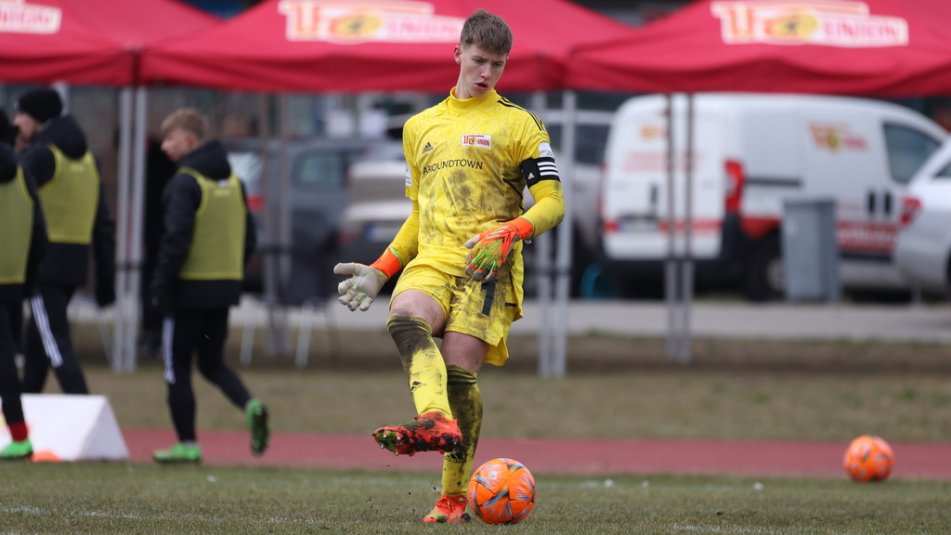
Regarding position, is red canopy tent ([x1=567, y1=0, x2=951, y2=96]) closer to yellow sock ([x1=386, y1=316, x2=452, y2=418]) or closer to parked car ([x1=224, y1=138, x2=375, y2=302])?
parked car ([x1=224, y1=138, x2=375, y2=302])

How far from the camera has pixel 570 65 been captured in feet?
47.6

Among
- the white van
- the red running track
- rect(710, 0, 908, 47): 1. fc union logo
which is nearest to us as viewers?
the red running track

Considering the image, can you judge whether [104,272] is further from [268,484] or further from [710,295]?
[710,295]

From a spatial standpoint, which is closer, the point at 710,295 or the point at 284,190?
the point at 284,190

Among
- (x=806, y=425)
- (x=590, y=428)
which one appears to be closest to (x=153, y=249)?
(x=590, y=428)

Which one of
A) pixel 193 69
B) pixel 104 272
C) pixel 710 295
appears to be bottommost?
Answer: pixel 710 295

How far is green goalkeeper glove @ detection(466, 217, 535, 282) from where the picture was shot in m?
6.24

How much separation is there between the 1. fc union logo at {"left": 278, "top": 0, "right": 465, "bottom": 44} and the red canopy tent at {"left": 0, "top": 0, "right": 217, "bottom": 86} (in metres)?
1.38

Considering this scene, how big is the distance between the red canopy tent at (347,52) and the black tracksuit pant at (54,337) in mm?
4200

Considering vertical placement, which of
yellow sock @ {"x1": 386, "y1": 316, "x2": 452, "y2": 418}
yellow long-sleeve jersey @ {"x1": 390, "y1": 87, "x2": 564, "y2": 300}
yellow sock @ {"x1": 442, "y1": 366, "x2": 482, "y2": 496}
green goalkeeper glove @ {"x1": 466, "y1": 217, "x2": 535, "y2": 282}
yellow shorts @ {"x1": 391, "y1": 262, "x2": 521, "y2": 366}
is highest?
yellow long-sleeve jersey @ {"x1": 390, "y1": 87, "x2": 564, "y2": 300}

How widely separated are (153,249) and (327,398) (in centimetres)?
339

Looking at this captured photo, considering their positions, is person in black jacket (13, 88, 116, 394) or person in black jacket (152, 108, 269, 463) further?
person in black jacket (13, 88, 116, 394)

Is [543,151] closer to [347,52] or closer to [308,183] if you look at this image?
[347,52]

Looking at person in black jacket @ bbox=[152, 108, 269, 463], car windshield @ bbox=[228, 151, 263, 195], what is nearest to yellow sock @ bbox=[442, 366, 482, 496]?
person in black jacket @ bbox=[152, 108, 269, 463]
